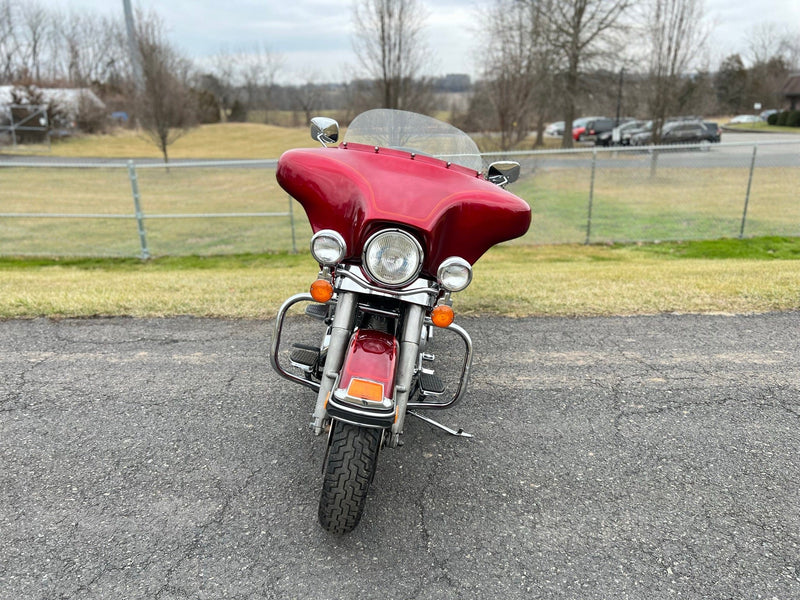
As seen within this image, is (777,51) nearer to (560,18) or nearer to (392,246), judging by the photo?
(560,18)

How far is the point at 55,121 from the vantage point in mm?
41281

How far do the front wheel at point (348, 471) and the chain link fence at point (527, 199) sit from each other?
815 centimetres

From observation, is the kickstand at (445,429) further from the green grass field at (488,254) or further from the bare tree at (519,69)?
the bare tree at (519,69)

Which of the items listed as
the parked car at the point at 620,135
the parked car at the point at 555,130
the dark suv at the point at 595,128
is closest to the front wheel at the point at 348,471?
A: the parked car at the point at 620,135

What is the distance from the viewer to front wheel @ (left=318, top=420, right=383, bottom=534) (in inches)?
94.7

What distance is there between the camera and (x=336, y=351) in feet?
8.66

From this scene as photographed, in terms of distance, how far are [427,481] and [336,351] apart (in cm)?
87

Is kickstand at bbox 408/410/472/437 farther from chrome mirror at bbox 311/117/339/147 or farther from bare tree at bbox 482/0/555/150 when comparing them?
bare tree at bbox 482/0/555/150

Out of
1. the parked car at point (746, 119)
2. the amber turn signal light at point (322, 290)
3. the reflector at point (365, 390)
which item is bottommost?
the reflector at point (365, 390)

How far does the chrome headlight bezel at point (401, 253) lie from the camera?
8.37 ft

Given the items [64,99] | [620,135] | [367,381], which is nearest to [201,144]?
[64,99]

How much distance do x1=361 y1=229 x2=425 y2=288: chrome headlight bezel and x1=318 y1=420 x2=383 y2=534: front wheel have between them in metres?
0.65

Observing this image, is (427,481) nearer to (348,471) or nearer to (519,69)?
(348,471)

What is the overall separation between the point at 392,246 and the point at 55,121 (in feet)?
156
